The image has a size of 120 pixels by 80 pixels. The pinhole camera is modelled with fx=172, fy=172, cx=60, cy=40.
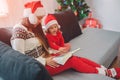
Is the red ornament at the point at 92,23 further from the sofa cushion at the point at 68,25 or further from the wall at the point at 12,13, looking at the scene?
the wall at the point at 12,13

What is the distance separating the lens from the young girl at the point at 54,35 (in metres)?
1.90

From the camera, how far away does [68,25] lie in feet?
7.79

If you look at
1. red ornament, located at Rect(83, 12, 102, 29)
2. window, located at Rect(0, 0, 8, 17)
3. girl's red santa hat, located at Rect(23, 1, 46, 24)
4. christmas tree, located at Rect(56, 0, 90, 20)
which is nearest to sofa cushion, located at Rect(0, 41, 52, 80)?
girl's red santa hat, located at Rect(23, 1, 46, 24)

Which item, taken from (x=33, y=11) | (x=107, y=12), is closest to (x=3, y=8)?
(x=33, y=11)

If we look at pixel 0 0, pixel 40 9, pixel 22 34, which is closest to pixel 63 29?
pixel 40 9

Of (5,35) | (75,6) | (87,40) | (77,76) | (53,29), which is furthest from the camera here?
(75,6)

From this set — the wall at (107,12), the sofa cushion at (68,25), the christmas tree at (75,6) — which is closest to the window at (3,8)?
the sofa cushion at (68,25)

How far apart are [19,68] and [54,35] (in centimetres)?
112

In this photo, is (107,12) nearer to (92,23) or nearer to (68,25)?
(92,23)

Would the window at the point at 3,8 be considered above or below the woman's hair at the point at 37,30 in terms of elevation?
above

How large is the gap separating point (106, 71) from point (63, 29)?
0.84 metres

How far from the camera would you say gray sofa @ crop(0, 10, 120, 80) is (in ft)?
5.48

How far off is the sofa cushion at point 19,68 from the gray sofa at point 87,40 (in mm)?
640

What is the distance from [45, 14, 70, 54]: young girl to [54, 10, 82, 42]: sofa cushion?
0.89ft
